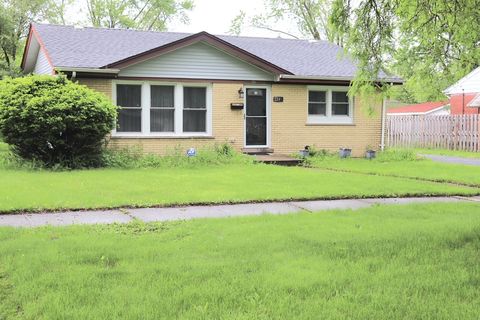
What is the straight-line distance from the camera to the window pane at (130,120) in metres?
16.4

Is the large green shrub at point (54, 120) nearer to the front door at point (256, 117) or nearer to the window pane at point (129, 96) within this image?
the window pane at point (129, 96)

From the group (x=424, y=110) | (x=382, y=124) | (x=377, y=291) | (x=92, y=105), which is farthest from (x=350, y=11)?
(x=424, y=110)

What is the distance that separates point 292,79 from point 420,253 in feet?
42.9

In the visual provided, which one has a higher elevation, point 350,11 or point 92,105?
point 350,11

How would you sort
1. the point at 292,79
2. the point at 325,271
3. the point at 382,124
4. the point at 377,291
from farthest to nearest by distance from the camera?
the point at 382,124 < the point at 292,79 < the point at 325,271 < the point at 377,291

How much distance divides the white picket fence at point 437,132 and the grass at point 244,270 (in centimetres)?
1975

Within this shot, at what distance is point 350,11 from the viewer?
6.71m

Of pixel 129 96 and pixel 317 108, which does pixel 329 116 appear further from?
pixel 129 96

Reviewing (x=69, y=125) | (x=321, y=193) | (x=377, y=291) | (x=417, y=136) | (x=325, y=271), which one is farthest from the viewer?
(x=417, y=136)

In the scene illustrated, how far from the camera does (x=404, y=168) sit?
15.2 m

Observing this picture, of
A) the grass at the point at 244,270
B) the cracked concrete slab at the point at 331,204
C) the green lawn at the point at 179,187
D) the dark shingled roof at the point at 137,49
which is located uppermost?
the dark shingled roof at the point at 137,49

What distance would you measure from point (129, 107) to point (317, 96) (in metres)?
6.68

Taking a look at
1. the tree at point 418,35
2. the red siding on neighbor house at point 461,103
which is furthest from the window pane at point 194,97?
the red siding on neighbor house at point 461,103

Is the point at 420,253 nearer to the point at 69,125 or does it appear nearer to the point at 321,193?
the point at 321,193
